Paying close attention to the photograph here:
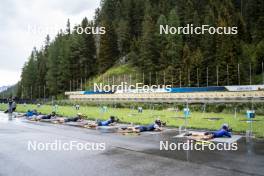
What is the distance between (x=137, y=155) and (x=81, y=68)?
8199 centimetres

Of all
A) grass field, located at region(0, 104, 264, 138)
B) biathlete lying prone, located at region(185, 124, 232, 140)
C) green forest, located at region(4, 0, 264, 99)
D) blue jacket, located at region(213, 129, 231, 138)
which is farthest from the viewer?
green forest, located at region(4, 0, 264, 99)

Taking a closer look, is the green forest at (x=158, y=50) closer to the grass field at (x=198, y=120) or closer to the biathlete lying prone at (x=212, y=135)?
the grass field at (x=198, y=120)

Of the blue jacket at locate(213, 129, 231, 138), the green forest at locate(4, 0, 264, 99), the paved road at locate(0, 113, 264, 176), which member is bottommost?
the paved road at locate(0, 113, 264, 176)

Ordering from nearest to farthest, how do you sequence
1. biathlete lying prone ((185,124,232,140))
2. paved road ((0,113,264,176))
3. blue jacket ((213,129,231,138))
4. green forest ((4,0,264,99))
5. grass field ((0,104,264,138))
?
paved road ((0,113,264,176)) → biathlete lying prone ((185,124,232,140)) → blue jacket ((213,129,231,138)) → grass field ((0,104,264,138)) → green forest ((4,0,264,99))

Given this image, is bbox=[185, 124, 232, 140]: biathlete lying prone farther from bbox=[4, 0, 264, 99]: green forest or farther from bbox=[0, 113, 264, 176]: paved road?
bbox=[4, 0, 264, 99]: green forest

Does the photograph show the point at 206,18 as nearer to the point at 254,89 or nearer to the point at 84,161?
the point at 254,89

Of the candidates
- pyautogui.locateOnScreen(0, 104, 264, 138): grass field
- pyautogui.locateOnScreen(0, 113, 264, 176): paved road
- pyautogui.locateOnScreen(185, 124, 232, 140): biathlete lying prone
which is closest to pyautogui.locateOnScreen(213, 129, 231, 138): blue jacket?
pyautogui.locateOnScreen(185, 124, 232, 140): biathlete lying prone

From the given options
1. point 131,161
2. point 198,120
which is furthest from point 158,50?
point 131,161

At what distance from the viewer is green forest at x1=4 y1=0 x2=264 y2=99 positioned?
6506 cm

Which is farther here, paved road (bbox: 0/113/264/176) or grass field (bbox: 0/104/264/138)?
grass field (bbox: 0/104/264/138)

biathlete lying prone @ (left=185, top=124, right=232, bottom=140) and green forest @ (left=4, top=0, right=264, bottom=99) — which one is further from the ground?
green forest @ (left=4, top=0, right=264, bottom=99)

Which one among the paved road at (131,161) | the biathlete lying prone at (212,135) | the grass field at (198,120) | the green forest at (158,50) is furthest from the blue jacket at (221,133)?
the green forest at (158,50)

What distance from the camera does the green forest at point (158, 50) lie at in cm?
6506

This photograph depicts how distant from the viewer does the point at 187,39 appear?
78938mm
